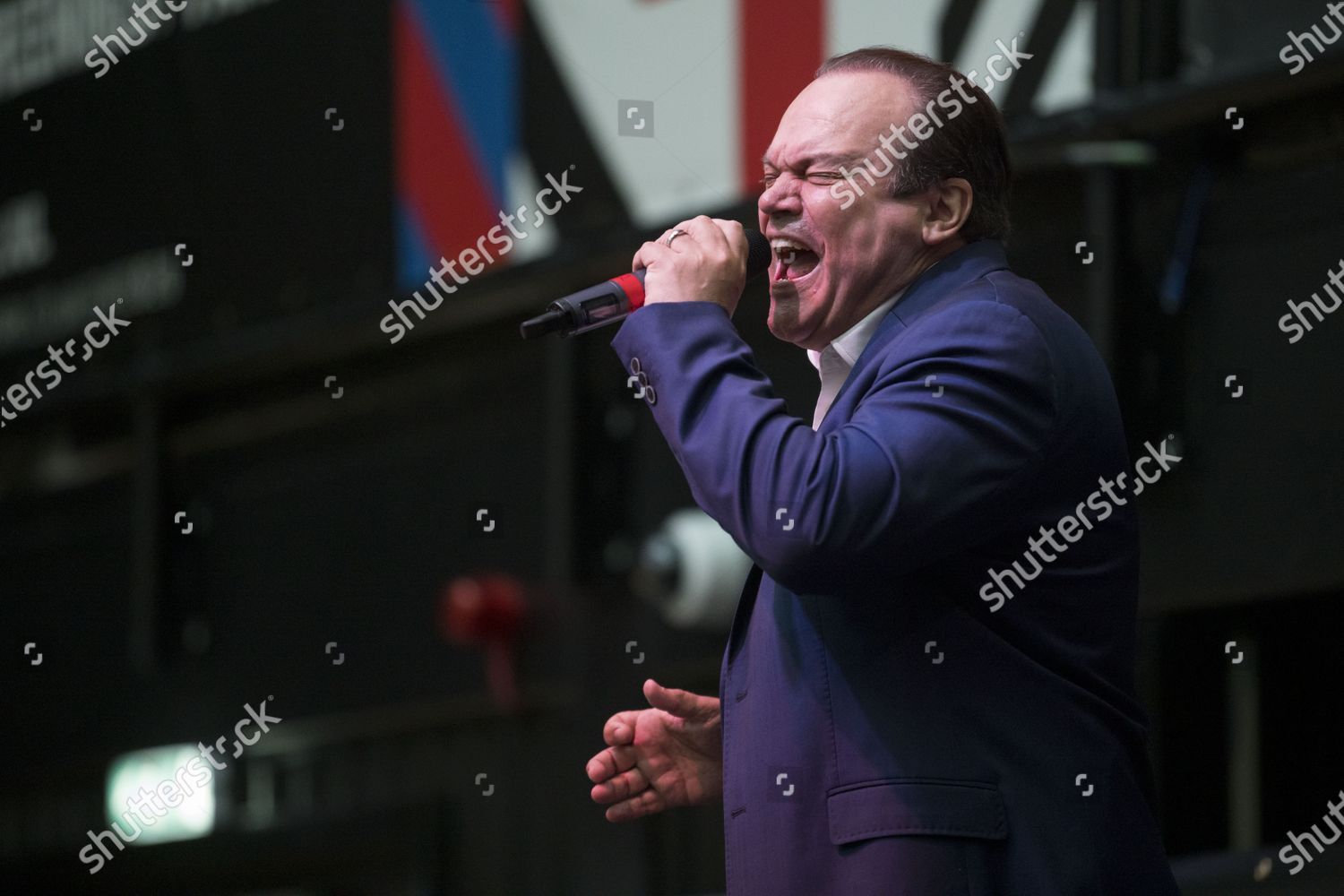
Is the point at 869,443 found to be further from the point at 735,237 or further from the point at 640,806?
the point at 640,806

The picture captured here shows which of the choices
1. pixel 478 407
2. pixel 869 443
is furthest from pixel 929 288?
pixel 478 407

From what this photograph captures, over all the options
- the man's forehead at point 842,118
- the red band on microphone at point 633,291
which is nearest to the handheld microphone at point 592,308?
the red band on microphone at point 633,291

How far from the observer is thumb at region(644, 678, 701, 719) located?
1.61 meters

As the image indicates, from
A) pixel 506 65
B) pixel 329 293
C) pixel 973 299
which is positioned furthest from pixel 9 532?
pixel 973 299

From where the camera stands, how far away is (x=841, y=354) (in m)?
1.59

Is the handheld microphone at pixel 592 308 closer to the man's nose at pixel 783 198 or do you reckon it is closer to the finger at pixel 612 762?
the man's nose at pixel 783 198

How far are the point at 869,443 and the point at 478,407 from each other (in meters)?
2.80

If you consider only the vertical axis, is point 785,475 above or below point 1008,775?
above

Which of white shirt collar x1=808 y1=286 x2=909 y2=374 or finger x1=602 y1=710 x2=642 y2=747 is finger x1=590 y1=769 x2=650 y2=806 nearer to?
finger x1=602 y1=710 x2=642 y2=747

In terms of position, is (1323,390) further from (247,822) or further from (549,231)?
(247,822)

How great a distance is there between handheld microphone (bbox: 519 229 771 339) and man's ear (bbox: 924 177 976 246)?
0.16 metres

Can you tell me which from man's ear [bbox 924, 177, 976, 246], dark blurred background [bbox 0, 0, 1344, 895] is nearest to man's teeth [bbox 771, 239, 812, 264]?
man's ear [bbox 924, 177, 976, 246]

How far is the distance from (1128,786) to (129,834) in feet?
11.7

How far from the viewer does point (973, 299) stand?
144cm
